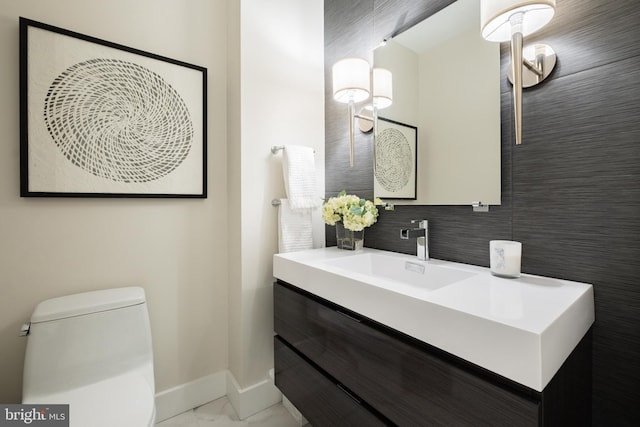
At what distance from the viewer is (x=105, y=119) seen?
134 cm

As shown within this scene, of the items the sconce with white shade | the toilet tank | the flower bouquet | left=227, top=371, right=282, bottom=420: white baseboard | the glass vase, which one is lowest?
left=227, top=371, right=282, bottom=420: white baseboard

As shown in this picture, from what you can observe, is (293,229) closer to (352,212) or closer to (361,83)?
(352,212)

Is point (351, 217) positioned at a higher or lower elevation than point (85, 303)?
higher

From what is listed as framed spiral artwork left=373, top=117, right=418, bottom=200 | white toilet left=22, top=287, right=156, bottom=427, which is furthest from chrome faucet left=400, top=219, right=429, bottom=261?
white toilet left=22, top=287, right=156, bottom=427

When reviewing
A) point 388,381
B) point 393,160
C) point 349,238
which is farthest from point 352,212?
point 388,381

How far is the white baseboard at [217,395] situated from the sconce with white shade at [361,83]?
1.47 meters

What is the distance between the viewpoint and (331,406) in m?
1.08

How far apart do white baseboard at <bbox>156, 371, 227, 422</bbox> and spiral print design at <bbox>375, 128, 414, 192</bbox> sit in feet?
4.66

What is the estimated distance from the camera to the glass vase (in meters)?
1.55

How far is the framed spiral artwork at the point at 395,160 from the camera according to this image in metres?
1.38

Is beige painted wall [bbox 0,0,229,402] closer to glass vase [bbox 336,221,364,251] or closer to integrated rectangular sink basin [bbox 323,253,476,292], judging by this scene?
glass vase [bbox 336,221,364,251]

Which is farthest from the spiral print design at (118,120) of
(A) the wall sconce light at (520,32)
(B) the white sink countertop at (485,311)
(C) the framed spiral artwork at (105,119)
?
(A) the wall sconce light at (520,32)

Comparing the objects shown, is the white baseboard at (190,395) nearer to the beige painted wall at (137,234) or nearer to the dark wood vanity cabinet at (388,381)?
the beige painted wall at (137,234)

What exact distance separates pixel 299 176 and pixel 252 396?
3.92 feet
